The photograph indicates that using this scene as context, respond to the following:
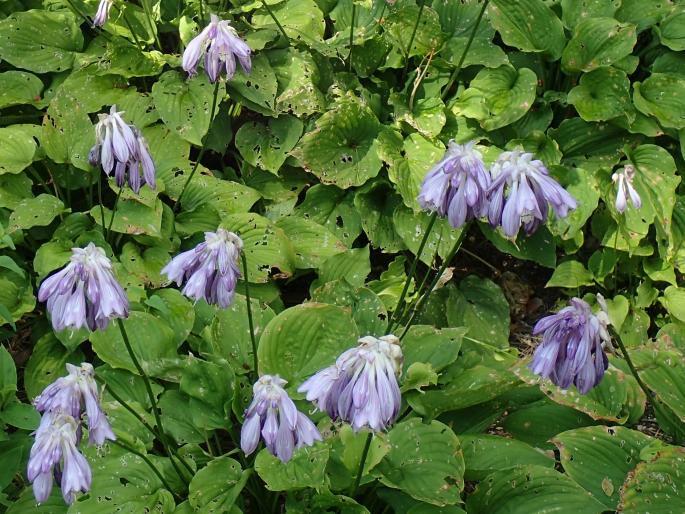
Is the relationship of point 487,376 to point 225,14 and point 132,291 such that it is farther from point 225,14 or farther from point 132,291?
point 225,14

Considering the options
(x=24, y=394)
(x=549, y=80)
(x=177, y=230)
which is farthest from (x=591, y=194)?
(x=24, y=394)

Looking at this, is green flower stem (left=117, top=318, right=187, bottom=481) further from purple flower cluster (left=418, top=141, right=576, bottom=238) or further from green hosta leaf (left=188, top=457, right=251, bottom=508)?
purple flower cluster (left=418, top=141, right=576, bottom=238)

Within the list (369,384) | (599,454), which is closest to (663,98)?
(599,454)

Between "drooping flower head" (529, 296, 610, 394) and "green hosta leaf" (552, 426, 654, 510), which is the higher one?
"drooping flower head" (529, 296, 610, 394)

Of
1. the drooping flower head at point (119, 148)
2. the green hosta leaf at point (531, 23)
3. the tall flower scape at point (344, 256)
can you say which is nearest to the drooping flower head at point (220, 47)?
the tall flower scape at point (344, 256)

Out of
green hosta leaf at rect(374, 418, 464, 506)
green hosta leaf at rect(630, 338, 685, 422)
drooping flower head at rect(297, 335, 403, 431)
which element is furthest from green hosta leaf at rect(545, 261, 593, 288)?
drooping flower head at rect(297, 335, 403, 431)

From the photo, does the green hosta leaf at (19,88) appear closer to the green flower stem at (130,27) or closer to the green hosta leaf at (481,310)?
the green flower stem at (130,27)

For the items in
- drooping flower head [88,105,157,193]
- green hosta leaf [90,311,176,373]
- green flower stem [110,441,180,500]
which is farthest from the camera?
green hosta leaf [90,311,176,373]
